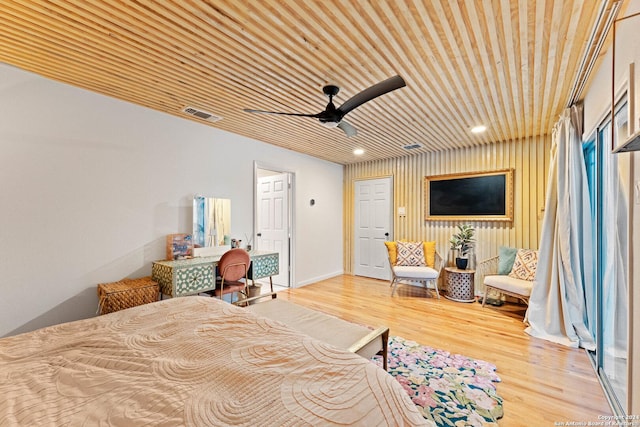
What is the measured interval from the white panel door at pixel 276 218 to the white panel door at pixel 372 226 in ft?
5.72

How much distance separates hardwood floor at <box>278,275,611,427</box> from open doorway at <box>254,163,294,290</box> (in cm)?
49

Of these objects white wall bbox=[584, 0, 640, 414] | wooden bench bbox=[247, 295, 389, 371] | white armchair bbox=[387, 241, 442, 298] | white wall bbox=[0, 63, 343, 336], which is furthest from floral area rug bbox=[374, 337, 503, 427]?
white wall bbox=[0, 63, 343, 336]

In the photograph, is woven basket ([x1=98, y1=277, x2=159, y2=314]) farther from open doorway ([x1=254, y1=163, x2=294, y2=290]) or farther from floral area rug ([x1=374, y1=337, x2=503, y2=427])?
floral area rug ([x1=374, y1=337, x2=503, y2=427])

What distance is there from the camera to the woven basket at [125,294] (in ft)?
8.00

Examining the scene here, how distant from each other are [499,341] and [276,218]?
3.75 metres

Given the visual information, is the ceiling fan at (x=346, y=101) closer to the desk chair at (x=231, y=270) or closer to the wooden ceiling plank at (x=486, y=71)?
the wooden ceiling plank at (x=486, y=71)

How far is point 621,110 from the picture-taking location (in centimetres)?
166

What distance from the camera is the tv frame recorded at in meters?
4.17

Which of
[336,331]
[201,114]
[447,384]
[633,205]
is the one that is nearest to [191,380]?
[336,331]

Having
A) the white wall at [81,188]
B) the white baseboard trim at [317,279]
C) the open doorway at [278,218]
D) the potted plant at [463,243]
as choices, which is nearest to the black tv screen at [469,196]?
the potted plant at [463,243]

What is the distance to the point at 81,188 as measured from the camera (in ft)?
8.45

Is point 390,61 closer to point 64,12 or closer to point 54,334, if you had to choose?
point 64,12

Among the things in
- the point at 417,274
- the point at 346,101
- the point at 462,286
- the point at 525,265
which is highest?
the point at 346,101

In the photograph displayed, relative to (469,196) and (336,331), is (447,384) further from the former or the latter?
(469,196)
